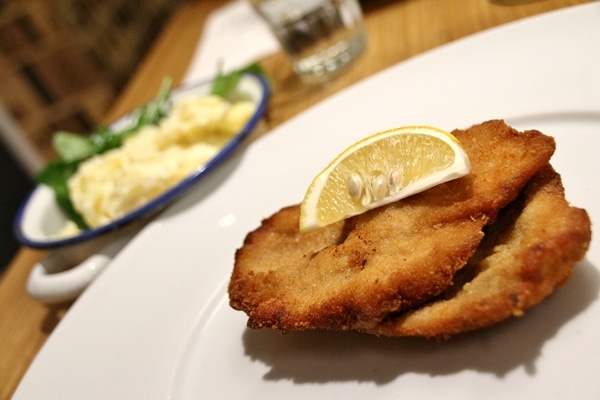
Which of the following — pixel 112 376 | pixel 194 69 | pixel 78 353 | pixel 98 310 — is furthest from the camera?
pixel 194 69

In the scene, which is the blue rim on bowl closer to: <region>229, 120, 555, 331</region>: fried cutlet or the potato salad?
the potato salad

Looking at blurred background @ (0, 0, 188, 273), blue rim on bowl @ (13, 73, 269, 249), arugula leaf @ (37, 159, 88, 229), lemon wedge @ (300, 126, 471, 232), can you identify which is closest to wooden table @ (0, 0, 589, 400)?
blue rim on bowl @ (13, 73, 269, 249)

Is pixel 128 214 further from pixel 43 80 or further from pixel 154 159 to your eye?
pixel 43 80

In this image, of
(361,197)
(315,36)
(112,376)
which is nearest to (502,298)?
(361,197)

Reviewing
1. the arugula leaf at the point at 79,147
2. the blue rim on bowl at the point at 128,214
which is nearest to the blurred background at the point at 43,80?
the arugula leaf at the point at 79,147

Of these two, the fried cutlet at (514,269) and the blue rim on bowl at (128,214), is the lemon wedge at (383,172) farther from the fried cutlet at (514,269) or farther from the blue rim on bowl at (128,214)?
the blue rim on bowl at (128,214)

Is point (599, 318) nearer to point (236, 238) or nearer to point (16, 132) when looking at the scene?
point (236, 238)
